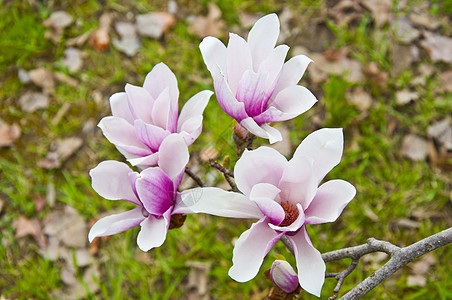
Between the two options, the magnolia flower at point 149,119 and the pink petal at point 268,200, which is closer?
the pink petal at point 268,200

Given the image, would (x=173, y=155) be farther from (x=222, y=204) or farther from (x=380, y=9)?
(x=380, y=9)

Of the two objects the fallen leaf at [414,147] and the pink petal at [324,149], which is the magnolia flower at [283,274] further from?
the fallen leaf at [414,147]

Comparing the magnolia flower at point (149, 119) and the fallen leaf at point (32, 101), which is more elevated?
the magnolia flower at point (149, 119)

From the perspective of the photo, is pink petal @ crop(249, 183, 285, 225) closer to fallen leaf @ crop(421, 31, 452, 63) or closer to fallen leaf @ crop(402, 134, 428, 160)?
fallen leaf @ crop(402, 134, 428, 160)

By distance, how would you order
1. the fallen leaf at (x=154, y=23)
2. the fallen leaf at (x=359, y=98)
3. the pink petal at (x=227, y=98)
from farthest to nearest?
Result: the fallen leaf at (x=154, y=23), the fallen leaf at (x=359, y=98), the pink petal at (x=227, y=98)

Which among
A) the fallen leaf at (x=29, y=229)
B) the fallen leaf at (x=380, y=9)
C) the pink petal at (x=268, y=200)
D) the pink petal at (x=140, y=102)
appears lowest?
the fallen leaf at (x=29, y=229)

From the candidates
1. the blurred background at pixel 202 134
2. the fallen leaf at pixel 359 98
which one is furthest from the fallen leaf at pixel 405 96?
the fallen leaf at pixel 359 98

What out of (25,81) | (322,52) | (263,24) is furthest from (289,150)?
(25,81)
